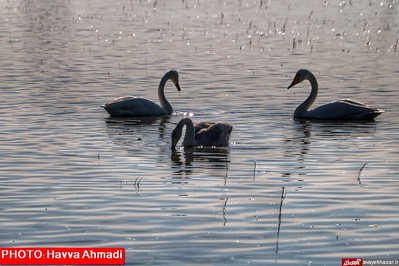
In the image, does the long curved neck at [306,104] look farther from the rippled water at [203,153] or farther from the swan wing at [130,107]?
the swan wing at [130,107]

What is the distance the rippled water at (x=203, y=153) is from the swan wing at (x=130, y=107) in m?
0.24

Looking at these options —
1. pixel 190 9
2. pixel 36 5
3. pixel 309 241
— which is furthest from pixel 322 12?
pixel 309 241

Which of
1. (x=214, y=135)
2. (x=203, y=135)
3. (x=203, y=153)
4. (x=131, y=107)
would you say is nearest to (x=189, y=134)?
(x=203, y=135)

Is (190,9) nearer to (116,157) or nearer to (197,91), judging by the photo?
(197,91)

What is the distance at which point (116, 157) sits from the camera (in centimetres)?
1542

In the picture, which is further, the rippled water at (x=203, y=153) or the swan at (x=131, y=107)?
the swan at (x=131, y=107)

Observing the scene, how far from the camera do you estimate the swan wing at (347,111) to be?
19594 millimetres

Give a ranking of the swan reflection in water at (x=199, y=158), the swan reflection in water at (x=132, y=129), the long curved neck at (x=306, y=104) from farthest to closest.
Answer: the long curved neck at (x=306, y=104) → the swan reflection in water at (x=132, y=129) → the swan reflection in water at (x=199, y=158)

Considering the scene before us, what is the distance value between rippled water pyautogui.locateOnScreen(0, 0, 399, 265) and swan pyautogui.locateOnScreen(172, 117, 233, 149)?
0.75 feet

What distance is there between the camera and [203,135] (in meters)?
17.0

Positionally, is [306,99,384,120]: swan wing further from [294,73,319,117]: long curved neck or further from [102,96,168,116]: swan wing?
[102,96,168,116]: swan wing

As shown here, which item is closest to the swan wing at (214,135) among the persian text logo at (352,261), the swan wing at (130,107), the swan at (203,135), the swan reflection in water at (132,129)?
the swan at (203,135)

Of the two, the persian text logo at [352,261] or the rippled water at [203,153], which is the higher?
the persian text logo at [352,261]

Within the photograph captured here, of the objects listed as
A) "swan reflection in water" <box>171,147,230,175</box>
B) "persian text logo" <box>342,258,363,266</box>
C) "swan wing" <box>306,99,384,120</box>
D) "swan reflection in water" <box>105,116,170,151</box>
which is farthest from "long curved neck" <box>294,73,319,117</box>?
"persian text logo" <box>342,258,363,266</box>
